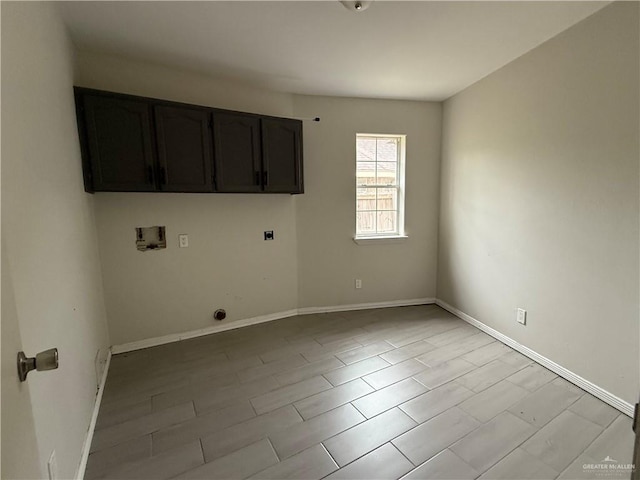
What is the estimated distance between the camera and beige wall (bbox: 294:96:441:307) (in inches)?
133

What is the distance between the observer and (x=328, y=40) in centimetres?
223

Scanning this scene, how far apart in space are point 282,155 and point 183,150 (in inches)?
35.8

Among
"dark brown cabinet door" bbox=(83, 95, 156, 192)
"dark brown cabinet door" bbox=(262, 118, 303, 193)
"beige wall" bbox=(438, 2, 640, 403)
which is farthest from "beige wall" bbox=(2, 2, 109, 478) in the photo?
"beige wall" bbox=(438, 2, 640, 403)

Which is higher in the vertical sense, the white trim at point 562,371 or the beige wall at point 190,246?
the beige wall at point 190,246

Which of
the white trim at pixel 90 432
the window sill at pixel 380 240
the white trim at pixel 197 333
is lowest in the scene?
the white trim at pixel 90 432

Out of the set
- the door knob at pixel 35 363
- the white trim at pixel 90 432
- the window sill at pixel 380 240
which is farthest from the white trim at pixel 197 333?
the door knob at pixel 35 363

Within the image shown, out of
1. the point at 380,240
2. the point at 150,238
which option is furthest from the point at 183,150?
the point at 380,240

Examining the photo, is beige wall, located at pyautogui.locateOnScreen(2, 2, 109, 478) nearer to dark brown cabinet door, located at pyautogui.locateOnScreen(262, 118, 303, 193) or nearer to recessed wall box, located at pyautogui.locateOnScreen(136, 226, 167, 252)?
recessed wall box, located at pyautogui.locateOnScreen(136, 226, 167, 252)

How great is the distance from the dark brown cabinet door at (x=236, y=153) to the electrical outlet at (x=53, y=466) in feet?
6.61

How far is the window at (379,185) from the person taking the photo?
362 centimetres

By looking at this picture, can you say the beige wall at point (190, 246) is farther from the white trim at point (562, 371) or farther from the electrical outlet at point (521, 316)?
the electrical outlet at point (521, 316)

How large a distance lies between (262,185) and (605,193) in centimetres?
260

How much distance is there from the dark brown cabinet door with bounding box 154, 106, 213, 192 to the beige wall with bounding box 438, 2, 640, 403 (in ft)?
8.67

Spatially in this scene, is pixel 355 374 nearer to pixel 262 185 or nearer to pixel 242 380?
pixel 242 380
